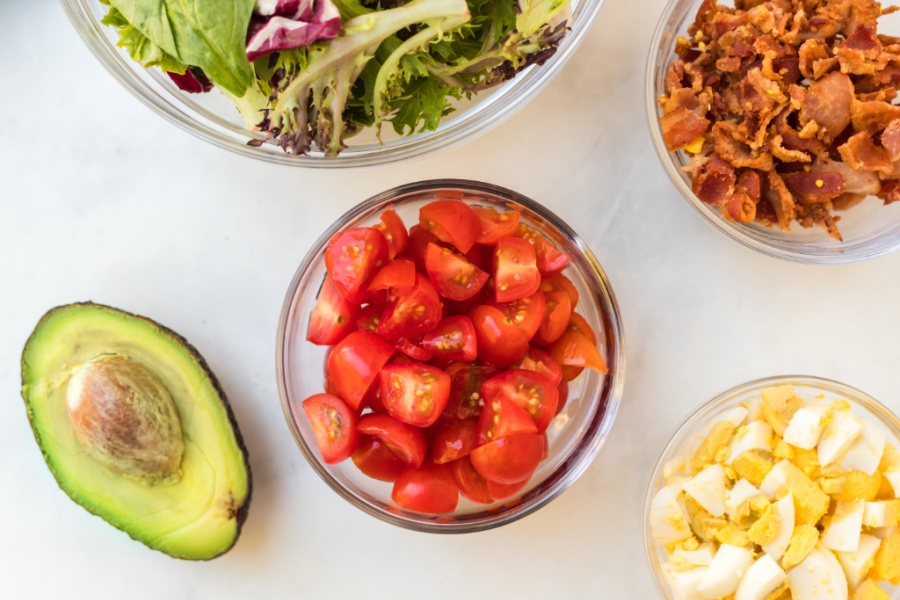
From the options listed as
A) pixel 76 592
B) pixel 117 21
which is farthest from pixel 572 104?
pixel 76 592

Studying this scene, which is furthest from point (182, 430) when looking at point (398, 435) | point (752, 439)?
point (752, 439)

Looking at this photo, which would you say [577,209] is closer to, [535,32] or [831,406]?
[535,32]

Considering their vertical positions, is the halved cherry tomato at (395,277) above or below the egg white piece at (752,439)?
above

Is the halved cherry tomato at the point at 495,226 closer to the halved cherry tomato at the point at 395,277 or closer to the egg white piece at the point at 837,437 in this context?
the halved cherry tomato at the point at 395,277

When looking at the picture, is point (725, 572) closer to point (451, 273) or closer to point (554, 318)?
point (554, 318)

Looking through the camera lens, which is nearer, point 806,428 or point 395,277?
point 395,277

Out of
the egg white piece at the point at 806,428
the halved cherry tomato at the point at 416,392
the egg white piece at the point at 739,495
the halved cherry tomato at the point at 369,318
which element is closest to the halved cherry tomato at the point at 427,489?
the halved cherry tomato at the point at 416,392
